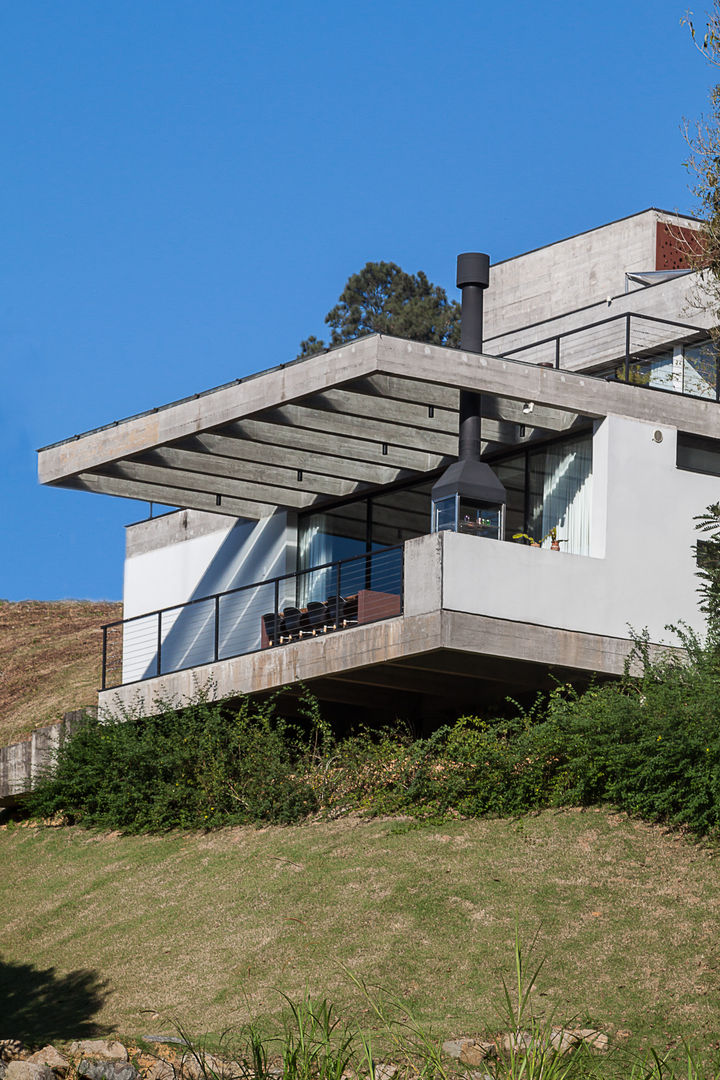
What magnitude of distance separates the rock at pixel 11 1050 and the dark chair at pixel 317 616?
31.6 feet

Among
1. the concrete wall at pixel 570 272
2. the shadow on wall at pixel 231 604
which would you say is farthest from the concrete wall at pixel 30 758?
the concrete wall at pixel 570 272

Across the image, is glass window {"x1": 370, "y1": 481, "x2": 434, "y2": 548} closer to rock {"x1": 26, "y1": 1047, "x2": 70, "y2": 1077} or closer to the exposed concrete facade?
the exposed concrete facade

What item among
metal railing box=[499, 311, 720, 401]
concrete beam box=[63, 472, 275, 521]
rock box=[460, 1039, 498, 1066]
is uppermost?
metal railing box=[499, 311, 720, 401]

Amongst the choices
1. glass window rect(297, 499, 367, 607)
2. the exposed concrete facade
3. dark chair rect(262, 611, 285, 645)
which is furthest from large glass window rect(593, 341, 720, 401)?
dark chair rect(262, 611, 285, 645)

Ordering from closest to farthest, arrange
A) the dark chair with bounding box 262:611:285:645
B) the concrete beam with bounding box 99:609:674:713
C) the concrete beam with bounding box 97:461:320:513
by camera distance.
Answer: the concrete beam with bounding box 99:609:674:713 < the dark chair with bounding box 262:611:285:645 < the concrete beam with bounding box 97:461:320:513

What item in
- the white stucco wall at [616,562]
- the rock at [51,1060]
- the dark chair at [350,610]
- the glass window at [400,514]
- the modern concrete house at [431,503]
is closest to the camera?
the rock at [51,1060]

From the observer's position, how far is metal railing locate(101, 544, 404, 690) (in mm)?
22406

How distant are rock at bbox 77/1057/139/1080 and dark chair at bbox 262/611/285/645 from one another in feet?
33.6

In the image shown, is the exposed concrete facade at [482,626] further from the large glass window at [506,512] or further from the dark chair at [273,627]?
the dark chair at [273,627]

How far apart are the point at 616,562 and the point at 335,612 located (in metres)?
3.91

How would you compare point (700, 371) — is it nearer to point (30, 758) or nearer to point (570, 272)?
point (570, 272)

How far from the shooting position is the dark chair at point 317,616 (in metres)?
23.0

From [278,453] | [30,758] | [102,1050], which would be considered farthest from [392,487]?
[102,1050]

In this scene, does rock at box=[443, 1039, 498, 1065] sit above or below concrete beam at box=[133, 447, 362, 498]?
below
